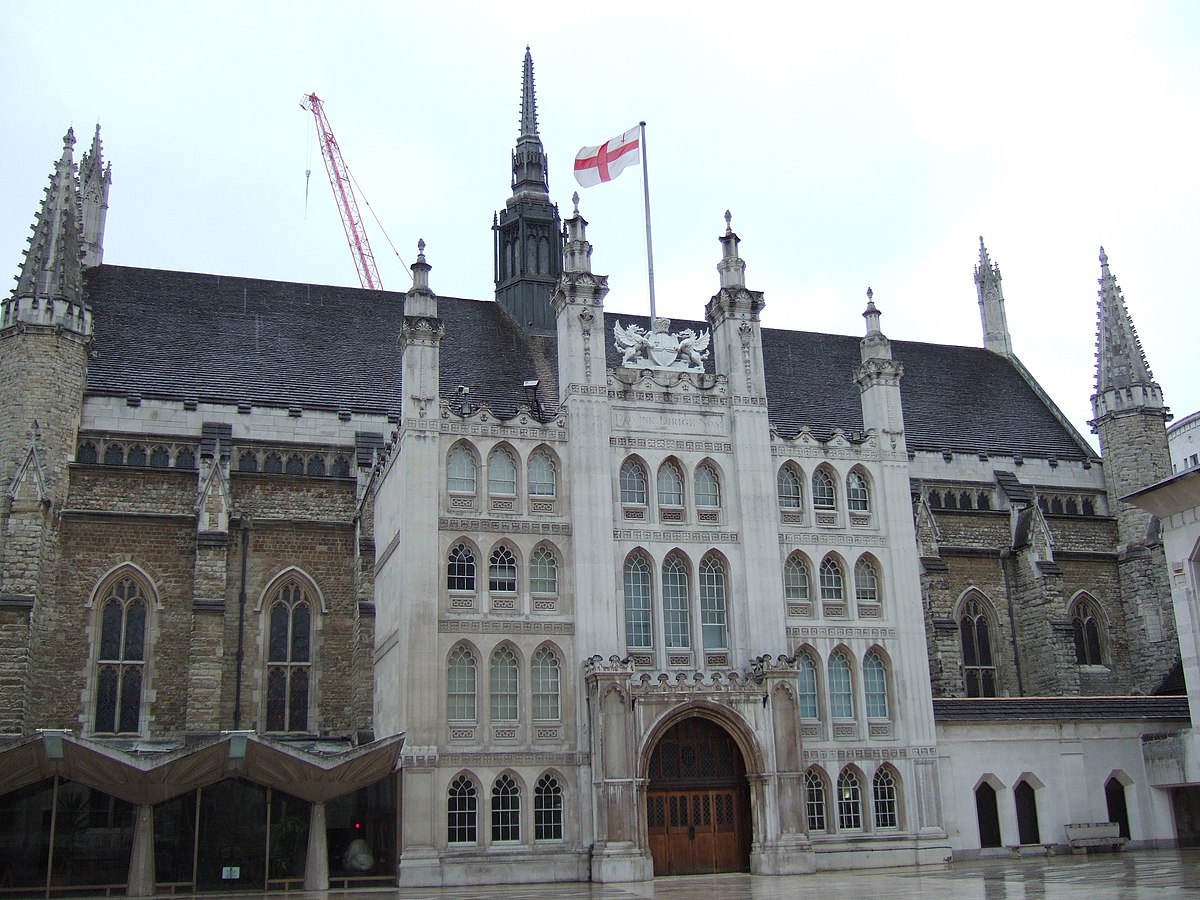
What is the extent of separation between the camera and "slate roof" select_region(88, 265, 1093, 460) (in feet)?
144

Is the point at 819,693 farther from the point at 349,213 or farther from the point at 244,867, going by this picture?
the point at 349,213

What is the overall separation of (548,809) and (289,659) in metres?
10.9

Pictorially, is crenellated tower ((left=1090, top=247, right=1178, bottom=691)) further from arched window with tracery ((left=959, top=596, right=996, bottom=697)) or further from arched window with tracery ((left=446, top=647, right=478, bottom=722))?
arched window with tracery ((left=446, top=647, right=478, bottom=722))

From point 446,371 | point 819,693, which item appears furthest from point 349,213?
point 819,693

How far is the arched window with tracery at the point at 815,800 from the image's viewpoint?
112 feet

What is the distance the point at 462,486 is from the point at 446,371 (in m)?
12.9

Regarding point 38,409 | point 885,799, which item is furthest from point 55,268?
point 885,799

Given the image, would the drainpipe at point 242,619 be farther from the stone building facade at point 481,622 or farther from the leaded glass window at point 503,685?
the leaded glass window at point 503,685

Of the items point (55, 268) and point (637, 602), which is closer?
point (637, 602)

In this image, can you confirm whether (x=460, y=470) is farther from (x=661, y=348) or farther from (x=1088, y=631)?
(x=1088, y=631)

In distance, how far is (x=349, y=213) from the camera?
376ft

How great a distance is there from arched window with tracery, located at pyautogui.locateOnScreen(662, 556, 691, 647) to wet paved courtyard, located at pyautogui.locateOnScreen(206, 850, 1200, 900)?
630 cm

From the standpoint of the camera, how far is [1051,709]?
37.0m

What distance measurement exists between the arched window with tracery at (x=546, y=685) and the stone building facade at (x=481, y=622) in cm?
13
